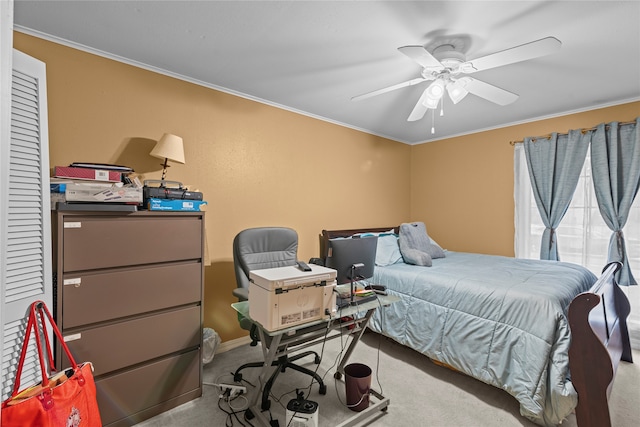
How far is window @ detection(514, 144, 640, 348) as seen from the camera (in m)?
→ 2.91

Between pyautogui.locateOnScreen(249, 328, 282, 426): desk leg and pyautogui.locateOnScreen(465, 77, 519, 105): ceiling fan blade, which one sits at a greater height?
pyautogui.locateOnScreen(465, 77, 519, 105): ceiling fan blade

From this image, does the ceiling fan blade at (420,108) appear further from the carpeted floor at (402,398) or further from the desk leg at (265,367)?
the carpeted floor at (402,398)

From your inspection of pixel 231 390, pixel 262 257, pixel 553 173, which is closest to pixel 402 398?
pixel 231 390

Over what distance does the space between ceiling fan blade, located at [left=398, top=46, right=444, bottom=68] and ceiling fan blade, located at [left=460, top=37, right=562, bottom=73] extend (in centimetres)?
19

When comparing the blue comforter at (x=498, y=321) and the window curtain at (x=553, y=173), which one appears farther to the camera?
the window curtain at (x=553, y=173)

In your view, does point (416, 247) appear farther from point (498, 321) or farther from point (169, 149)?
point (169, 149)

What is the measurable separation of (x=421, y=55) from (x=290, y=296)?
5.02ft

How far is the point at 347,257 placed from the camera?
1812 millimetres

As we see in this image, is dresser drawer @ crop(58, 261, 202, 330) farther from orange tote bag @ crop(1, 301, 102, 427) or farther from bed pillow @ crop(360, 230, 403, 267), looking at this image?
bed pillow @ crop(360, 230, 403, 267)

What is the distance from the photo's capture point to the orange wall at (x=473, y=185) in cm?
365

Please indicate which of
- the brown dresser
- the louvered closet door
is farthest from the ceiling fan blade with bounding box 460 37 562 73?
the louvered closet door

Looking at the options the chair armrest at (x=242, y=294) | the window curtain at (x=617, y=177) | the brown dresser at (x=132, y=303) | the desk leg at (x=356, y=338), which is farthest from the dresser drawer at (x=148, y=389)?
the window curtain at (x=617, y=177)

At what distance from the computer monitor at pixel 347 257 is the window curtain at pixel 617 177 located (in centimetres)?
276

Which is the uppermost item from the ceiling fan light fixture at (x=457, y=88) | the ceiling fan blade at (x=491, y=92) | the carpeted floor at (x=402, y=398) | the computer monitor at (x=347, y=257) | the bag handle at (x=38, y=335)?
the ceiling fan light fixture at (x=457, y=88)
